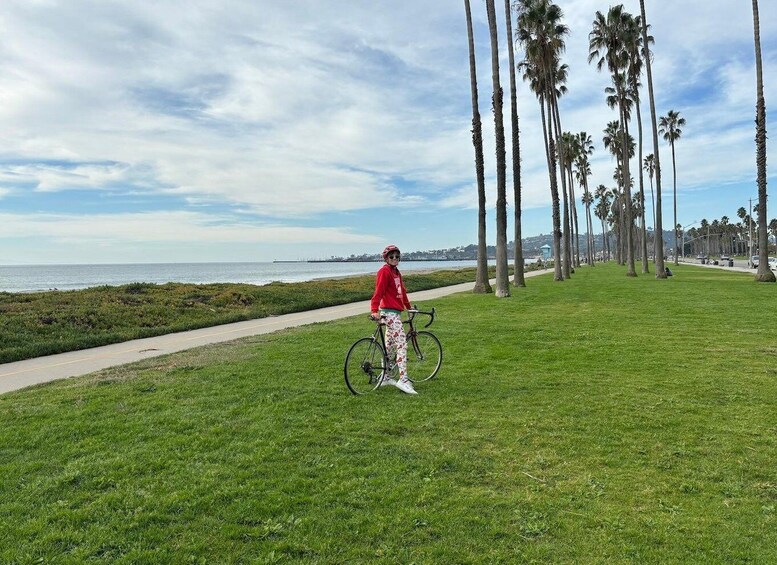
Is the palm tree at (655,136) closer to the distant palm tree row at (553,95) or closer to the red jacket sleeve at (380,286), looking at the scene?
the distant palm tree row at (553,95)

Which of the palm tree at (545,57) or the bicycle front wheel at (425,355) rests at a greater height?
the palm tree at (545,57)

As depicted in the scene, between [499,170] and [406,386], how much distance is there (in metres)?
17.0

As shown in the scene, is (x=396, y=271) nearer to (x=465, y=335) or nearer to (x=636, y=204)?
(x=465, y=335)

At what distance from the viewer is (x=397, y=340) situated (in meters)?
7.31

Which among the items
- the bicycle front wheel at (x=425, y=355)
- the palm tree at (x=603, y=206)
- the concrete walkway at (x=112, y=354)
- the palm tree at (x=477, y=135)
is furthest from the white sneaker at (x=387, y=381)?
the palm tree at (x=603, y=206)

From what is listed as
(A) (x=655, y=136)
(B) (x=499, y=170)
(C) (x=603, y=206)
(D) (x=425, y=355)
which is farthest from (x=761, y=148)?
(C) (x=603, y=206)

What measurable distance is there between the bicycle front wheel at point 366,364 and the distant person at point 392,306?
0.44 ft

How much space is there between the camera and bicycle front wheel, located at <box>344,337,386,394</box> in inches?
285

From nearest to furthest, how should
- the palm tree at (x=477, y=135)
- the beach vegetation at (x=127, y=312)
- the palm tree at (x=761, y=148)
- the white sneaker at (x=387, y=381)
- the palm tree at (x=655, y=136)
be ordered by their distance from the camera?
the white sneaker at (x=387, y=381) → the beach vegetation at (x=127, y=312) → the palm tree at (x=477, y=135) → the palm tree at (x=761, y=148) → the palm tree at (x=655, y=136)

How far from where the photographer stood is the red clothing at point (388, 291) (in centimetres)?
700

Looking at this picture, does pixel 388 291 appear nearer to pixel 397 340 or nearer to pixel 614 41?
pixel 397 340

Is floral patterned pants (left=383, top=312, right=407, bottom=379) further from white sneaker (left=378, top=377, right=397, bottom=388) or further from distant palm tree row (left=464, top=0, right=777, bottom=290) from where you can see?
distant palm tree row (left=464, top=0, right=777, bottom=290)

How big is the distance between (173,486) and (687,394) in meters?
5.98

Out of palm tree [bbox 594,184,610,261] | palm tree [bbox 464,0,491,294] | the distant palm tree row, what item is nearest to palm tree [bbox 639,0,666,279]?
the distant palm tree row
